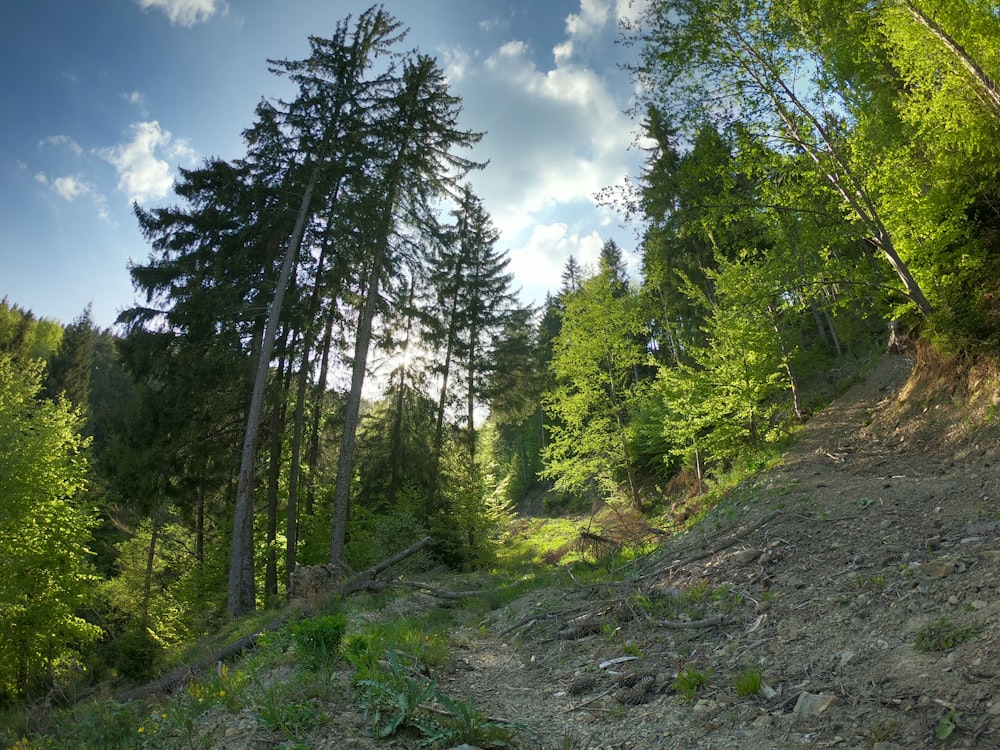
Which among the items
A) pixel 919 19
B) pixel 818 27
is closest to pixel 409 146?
pixel 818 27

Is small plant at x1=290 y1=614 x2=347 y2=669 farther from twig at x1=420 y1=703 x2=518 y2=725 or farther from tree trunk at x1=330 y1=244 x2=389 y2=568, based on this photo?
tree trunk at x1=330 y1=244 x2=389 y2=568

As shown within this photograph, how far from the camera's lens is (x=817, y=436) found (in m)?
12.9

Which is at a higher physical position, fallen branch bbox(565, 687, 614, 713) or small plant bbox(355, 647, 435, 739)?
small plant bbox(355, 647, 435, 739)

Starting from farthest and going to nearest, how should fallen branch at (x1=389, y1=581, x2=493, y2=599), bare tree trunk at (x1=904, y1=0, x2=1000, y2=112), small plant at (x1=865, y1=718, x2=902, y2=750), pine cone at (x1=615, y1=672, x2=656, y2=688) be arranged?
fallen branch at (x1=389, y1=581, x2=493, y2=599) < bare tree trunk at (x1=904, y1=0, x2=1000, y2=112) < pine cone at (x1=615, y1=672, x2=656, y2=688) < small plant at (x1=865, y1=718, x2=902, y2=750)

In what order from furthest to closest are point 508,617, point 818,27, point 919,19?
1. point 818,27
2. point 919,19
3. point 508,617

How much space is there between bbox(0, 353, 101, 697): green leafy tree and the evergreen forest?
0.24 feet

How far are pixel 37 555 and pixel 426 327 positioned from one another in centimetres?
1232

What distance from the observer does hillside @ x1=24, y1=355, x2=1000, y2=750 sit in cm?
331

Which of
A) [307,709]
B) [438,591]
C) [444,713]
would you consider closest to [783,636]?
[444,713]

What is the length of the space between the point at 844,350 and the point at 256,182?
22702mm

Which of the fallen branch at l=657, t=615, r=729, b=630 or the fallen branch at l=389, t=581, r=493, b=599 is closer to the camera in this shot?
the fallen branch at l=657, t=615, r=729, b=630

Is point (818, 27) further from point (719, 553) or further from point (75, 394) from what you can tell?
point (75, 394)

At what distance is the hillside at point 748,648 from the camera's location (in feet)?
10.9

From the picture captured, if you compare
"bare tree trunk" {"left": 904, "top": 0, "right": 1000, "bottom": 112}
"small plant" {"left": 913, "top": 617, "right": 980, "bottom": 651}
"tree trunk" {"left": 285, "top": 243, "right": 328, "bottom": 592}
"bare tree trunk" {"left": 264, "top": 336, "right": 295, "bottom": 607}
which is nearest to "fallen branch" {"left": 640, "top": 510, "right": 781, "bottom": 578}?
"small plant" {"left": 913, "top": 617, "right": 980, "bottom": 651}
